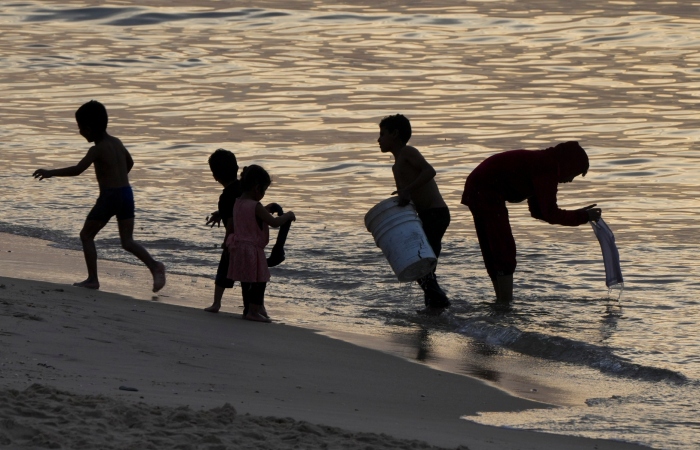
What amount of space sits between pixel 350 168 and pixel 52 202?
332 cm

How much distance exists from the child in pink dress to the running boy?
1017 millimetres

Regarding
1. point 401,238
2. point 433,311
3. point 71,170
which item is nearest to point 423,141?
point 433,311

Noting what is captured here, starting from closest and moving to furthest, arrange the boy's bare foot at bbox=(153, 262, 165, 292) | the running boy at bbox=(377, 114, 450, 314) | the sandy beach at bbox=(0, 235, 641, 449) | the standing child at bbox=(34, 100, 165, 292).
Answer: the sandy beach at bbox=(0, 235, 641, 449), the standing child at bbox=(34, 100, 165, 292), the running boy at bbox=(377, 114, 450, 314), the boy's bare foot at bbox=(153, 262, 165, 292)

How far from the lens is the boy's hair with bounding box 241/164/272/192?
7.20 m

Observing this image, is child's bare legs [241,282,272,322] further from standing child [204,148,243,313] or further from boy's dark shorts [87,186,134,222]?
boy's dark shorts [87,186,134,222]

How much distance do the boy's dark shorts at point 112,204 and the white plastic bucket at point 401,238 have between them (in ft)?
5.10

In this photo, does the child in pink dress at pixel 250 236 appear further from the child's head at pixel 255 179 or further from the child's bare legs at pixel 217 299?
the child's bare legs at pixel 217 299

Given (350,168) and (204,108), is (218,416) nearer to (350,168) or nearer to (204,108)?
(350,168)

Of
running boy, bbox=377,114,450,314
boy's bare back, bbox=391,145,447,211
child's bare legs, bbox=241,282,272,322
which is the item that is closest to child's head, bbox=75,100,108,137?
child's bare legs, bbox=241,282,272,322

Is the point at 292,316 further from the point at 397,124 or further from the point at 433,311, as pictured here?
the point at 397,124

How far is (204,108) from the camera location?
1717 cm

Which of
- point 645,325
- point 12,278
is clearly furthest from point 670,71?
point 12,278

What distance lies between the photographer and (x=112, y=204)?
309 inches

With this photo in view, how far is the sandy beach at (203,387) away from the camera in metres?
4.44
